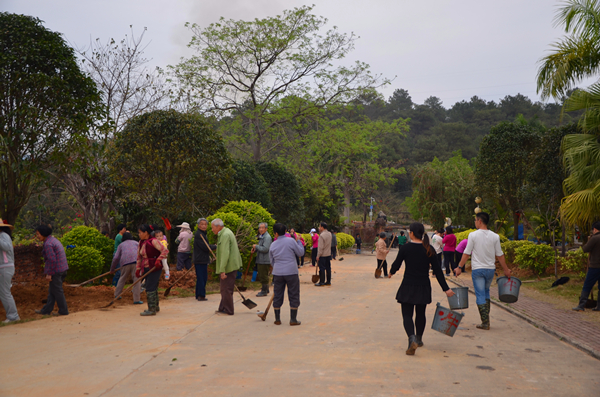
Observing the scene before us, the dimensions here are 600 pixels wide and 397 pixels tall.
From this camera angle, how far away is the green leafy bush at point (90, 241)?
13102 millimetres

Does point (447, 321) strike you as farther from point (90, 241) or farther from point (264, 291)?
point (90, 241)

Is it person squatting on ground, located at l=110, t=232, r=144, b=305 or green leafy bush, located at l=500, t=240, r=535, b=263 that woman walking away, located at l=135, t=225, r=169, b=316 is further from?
green leafy bush, located at l=500, t=240, r=535, b=263

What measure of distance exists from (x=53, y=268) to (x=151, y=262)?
1645 mm

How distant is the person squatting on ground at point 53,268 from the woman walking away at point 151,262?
A: 138 cm

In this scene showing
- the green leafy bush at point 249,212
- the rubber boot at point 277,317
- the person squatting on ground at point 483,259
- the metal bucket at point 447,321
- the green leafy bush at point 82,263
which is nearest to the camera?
the metal bucket at point 447,321

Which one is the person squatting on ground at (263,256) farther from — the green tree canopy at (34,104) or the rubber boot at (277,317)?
the green tree canopy at (34,104)

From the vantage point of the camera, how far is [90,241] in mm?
13383

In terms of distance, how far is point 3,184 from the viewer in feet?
32.3

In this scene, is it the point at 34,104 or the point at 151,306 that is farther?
the point at 34,104

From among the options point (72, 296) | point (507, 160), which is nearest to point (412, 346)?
point (72, 296)

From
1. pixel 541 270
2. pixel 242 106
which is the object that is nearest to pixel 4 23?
pixel 541 270

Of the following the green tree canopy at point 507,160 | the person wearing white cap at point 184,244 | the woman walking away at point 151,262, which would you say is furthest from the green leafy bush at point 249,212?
the green tree canopy at point 507,160

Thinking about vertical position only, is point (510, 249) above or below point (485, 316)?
above

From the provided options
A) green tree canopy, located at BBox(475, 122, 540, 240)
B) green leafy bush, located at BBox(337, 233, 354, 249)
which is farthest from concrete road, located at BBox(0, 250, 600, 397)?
green leafy bush, located at BBox(337, 233, 354, 249)
